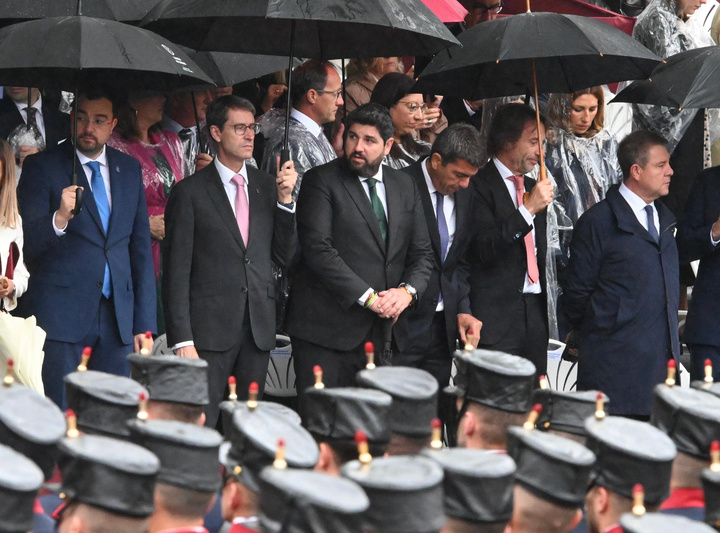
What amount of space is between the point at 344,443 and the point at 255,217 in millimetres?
2770

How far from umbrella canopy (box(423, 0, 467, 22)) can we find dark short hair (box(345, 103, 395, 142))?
1.37 meters

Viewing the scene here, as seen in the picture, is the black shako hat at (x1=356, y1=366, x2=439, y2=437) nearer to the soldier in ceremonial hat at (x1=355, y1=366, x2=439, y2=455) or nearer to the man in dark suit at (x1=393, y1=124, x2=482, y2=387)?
the soldier in ceremonial hat at (x1=355, y1=366, x2=439, y2=455)

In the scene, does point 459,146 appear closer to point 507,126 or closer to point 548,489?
point 507,126

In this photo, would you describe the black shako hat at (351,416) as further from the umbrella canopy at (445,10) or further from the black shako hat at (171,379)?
the umbrella canopy at (445,10)

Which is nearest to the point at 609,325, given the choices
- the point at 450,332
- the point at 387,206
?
the point at 450,332

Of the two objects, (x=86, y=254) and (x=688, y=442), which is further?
(x=86, y=254)

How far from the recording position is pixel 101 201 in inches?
269

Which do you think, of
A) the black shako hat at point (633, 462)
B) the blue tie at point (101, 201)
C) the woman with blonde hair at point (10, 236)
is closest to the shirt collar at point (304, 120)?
the blue tie at point (101, 201)

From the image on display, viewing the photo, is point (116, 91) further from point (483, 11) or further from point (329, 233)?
point (483, 11)

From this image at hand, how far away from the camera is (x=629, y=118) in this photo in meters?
11.2

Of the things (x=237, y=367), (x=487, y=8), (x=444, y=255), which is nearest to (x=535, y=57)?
(x=444, y=255)

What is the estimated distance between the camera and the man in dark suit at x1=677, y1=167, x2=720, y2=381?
7.96 m

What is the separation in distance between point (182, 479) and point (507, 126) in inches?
169

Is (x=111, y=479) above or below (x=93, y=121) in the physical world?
below
